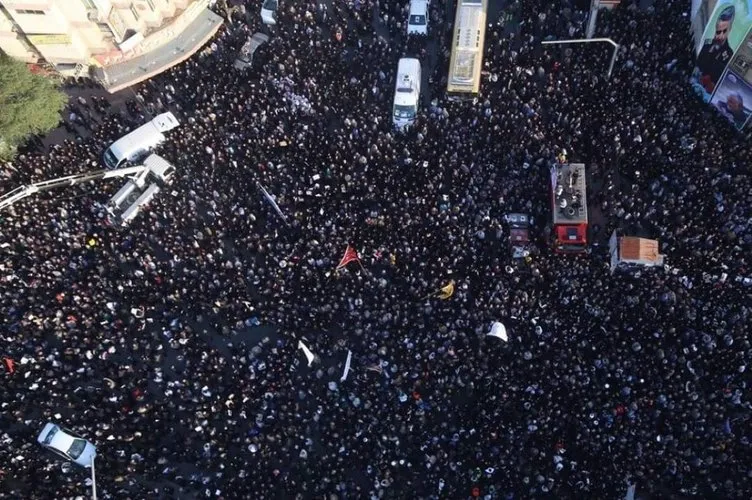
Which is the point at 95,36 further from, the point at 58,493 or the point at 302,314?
the point at 58,493

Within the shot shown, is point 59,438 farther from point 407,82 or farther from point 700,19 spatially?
point 700,19

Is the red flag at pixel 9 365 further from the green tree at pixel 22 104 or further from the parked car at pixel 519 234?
the parked car at pixel 519 234

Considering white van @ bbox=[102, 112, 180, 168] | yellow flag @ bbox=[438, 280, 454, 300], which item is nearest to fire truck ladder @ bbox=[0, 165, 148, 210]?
white van @ bbox=[102, 112, 180, 168]

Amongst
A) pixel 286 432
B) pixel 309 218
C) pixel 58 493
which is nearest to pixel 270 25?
pixel 309 218

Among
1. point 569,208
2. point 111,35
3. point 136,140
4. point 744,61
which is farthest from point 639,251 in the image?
point 111,35

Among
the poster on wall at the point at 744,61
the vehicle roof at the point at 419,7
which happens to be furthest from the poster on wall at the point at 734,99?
the vehicle roof at the point at 419,7

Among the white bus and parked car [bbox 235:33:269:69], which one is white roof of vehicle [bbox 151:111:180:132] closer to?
parked car [bbox 235:33:269:69]

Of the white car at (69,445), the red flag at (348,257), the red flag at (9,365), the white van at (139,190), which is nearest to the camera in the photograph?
the white car at (69,445)
